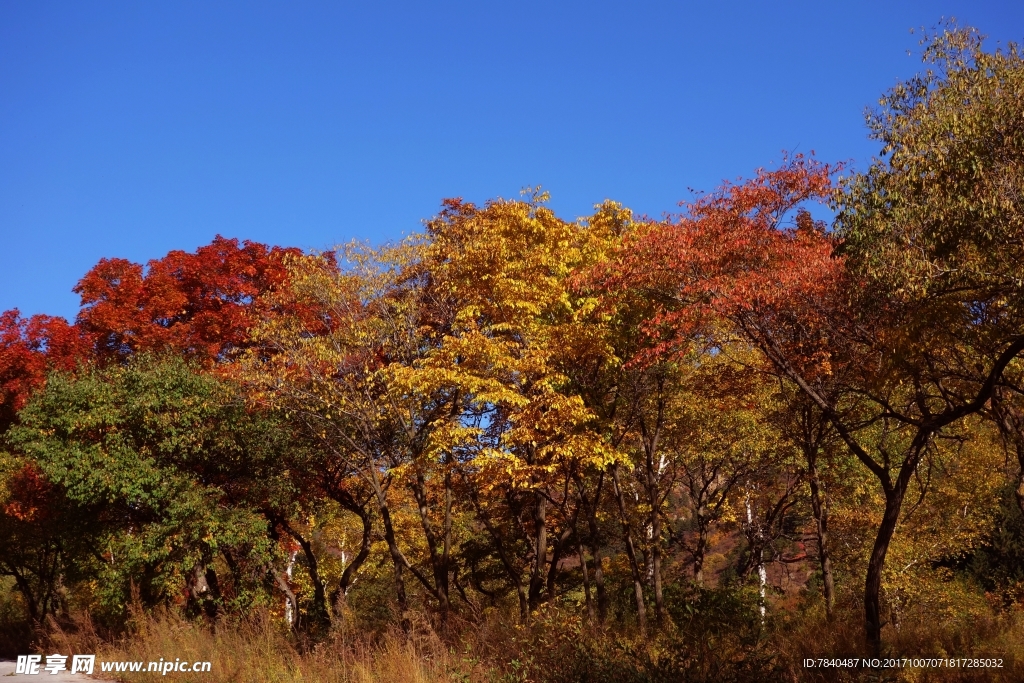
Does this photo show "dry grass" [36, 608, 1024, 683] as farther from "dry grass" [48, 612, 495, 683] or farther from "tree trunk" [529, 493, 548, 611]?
"tree trunk" [529, 493, 548, 611]

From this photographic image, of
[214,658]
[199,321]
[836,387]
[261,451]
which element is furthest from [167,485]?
[836,387]

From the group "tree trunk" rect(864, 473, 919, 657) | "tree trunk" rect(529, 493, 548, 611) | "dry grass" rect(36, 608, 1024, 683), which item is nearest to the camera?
"dry grass" rect(36, 608, 1024, 683)

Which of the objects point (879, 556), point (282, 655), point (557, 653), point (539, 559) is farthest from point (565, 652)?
point (539, 559)

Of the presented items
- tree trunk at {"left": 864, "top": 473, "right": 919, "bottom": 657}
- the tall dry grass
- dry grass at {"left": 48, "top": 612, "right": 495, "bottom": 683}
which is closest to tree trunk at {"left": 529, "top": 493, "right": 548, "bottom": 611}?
the tall dry grass

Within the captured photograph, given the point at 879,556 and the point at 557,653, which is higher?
the point at 879,556

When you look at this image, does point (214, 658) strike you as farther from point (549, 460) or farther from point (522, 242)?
point (522, 242)

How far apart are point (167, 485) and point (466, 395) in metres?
5.90

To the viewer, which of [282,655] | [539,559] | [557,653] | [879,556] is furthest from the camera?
[539,559]

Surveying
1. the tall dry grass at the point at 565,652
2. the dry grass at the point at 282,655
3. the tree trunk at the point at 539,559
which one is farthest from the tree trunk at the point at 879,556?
the tree trunk at the point at 539,559

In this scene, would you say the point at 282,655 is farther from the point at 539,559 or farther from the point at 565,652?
the point at 539,559

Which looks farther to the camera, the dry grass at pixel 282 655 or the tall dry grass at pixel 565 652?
the dry grass at pixel 282 655

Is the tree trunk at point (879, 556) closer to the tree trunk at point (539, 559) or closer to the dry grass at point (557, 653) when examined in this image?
the dry grass at point (557, 653)

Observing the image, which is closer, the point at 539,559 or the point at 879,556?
the point at 879,556

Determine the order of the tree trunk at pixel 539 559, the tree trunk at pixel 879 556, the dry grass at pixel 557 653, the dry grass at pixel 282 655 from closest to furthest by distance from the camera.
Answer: the dry grass at pixel 557 653, the dry grass at pixel 282 655, the tree trunk at pixel 879 556, the tree trunk at pixel 539 559
